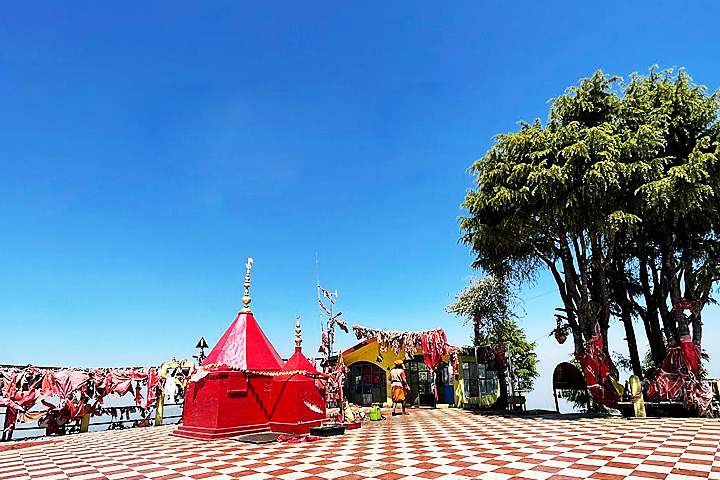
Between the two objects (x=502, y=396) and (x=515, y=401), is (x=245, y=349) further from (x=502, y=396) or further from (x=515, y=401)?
(x=502, y=396)

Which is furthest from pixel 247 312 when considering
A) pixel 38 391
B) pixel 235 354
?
pixel 38 391

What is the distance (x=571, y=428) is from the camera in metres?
10.8

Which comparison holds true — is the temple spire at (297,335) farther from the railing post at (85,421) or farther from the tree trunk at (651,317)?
the tree trunk at (651,317)

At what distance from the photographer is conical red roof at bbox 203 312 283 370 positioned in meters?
11.9

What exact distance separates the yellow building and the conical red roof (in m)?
8.77

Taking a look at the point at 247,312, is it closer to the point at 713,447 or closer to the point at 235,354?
the point at 235,354

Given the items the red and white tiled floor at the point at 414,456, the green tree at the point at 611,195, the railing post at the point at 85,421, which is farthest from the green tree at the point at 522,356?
the railing post at the point at 85,421

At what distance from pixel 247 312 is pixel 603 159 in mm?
12567

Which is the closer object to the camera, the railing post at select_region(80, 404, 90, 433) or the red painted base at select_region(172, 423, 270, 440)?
the red painted base at select_region(172, 423, 270, 440)

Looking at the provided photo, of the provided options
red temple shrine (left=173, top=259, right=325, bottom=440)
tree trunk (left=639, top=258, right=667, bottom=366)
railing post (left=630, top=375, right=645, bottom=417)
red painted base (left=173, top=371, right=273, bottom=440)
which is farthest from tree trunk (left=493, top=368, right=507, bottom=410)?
red painted base (left=173, top=371, right=273, bottom=440)

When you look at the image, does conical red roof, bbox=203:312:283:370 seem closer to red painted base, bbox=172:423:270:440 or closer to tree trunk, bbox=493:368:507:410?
red painted base, bbox=172:423:270:440

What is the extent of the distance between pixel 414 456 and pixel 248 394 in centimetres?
582

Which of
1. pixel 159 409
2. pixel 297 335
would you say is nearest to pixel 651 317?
pixel 297 335

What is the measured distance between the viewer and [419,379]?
22.3m
